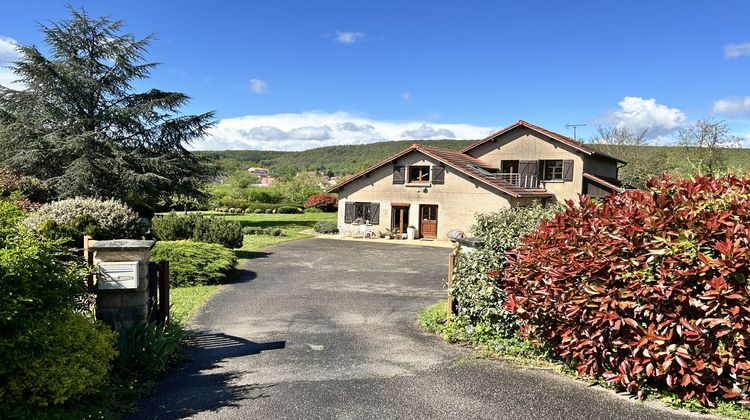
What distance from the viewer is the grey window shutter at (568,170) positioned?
2898 centimetres

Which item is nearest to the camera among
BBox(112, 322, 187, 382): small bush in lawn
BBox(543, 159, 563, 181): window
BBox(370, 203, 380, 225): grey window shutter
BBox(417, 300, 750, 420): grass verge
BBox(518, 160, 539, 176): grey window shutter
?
BBox(417, 300, 750, 420): grass verge

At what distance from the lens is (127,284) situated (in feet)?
17.1

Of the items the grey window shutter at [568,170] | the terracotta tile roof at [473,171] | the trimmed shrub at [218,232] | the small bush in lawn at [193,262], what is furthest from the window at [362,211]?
the small bush in lawn at [193,262]

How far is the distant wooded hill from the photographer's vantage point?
43062mm

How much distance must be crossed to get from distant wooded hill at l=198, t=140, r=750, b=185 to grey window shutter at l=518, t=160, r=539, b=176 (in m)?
16.0

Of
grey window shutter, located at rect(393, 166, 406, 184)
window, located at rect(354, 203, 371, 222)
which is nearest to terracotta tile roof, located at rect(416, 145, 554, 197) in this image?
grey window shutter, located at rect(393, 166, 406, 184)

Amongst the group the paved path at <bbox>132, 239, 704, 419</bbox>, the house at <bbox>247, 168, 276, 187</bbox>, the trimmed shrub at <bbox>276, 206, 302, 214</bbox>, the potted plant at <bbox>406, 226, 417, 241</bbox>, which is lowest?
the paved path at <bbox>132, 239, 704, 419</bbox>

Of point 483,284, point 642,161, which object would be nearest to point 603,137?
point 642,161

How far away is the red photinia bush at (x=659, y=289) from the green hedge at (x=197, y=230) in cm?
1379

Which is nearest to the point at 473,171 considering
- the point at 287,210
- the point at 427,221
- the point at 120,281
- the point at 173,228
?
the point at 427,221

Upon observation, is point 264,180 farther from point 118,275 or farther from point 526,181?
point 118,275

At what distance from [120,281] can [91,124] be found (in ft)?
85.7

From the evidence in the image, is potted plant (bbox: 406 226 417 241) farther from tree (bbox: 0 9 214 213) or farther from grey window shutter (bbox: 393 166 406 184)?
tree (bbox: 0 9 214 213)

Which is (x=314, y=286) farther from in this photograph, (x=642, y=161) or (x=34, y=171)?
(x=642, y=161)
